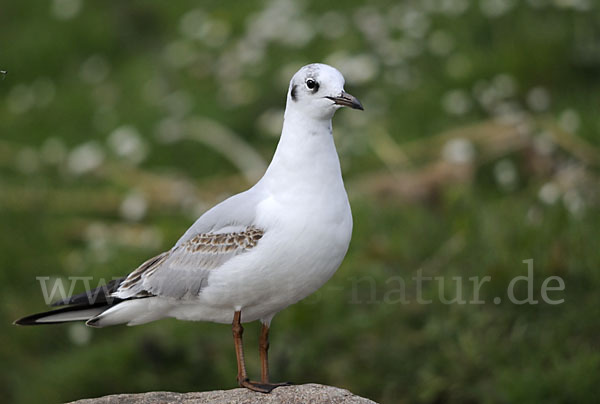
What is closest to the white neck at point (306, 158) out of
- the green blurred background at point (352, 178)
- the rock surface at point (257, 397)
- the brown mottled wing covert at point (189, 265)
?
the brown mottled wing covert at point (189, 265)

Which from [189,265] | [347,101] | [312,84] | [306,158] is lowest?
[189,265]

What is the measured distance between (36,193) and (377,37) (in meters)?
4.38

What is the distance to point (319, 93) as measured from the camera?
4.59 meters

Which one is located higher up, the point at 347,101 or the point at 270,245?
the point at 347,101

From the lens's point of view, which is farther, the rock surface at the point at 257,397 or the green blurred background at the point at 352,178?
the green blurred background at the point at 352,178

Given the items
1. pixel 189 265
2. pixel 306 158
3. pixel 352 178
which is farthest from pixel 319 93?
pixel 352 178

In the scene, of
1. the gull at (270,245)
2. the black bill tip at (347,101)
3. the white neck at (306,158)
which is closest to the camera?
the black bill tip at (347,101)

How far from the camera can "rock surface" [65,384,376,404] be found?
474cm

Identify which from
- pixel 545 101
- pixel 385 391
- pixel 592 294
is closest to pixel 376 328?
pixel 385 391

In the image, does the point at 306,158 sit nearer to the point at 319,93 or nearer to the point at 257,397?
the point at 319,93

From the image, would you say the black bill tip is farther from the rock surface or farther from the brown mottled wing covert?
the rock surface

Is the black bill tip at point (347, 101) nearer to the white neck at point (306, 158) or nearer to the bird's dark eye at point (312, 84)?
the bird's dark eye at point (312, 84)

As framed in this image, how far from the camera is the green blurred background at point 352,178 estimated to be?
6922 millimetres

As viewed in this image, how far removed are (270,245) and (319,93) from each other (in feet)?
2.66
